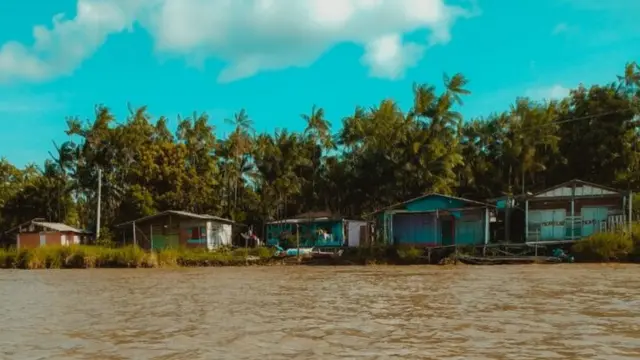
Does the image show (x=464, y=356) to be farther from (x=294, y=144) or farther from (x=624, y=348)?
(x=294, y=144)

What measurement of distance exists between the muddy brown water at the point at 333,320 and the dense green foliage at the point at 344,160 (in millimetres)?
21506

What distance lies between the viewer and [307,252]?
3178cm

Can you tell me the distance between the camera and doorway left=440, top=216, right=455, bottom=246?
32.8m

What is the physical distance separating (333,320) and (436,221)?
2277cm

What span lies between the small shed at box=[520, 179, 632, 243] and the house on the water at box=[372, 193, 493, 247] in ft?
7.71

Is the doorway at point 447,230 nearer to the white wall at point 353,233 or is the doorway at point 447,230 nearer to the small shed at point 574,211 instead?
the small shed at point 574,211

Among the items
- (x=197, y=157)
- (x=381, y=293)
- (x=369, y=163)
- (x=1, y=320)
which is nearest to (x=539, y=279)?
(x=381, y=293)

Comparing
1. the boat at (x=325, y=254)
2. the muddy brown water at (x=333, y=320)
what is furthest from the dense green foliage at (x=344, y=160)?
the muddy brown water at (x=333, y=320)

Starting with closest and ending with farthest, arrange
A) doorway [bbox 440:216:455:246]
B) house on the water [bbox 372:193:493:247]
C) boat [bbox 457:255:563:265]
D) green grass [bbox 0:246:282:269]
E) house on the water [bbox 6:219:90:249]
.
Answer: boat [bbox 457:255:563:265], green grass [bbox 0:246:282:269], house on the water [bbox 372:193:493:247], doorway [bbox 440:216:455:246], house on the water [bbox 6:219:90:249]

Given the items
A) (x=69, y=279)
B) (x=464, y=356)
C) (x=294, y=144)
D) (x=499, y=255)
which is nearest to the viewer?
(x=464, y=356)

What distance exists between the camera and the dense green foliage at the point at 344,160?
3856 cm

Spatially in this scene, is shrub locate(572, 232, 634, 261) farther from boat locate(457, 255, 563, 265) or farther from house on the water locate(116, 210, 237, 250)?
house on the water locate(116, 210, 237, 250)

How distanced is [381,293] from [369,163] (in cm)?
2555

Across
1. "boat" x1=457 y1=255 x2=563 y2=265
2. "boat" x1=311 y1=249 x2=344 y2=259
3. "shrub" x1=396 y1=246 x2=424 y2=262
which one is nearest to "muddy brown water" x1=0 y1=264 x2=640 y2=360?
"boat" x1=457 y1=255 x2=563 y2=265
